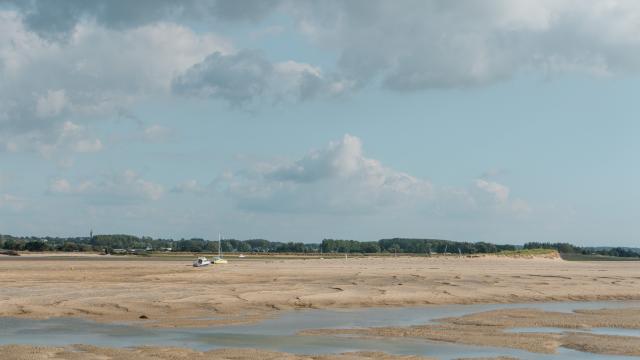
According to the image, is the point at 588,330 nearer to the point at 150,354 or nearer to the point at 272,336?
the point at 272,336

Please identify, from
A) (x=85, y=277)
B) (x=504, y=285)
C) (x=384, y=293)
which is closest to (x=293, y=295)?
(x=384, y=293)

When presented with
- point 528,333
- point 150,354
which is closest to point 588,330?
point 528,333

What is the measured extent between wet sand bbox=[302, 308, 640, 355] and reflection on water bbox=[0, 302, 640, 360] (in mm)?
844

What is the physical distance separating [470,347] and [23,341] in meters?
13.4

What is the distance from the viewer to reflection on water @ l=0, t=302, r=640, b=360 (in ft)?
70.7

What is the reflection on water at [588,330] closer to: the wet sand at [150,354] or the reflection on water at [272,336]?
the reflection on water at [272,336]

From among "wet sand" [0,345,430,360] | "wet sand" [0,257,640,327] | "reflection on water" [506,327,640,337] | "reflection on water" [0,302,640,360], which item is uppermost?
"wet sand" [0,257,640,327]

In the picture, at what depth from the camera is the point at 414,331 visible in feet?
83.6

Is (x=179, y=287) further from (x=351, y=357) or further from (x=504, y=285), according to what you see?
(x=351, y=357)

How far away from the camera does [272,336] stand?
957 inches

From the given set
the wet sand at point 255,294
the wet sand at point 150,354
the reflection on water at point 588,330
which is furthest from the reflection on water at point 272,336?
the wet sand at point 255,294

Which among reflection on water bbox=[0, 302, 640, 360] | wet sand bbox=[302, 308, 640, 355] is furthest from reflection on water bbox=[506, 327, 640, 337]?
wet sand bbox=[302, 308, 640, 355]

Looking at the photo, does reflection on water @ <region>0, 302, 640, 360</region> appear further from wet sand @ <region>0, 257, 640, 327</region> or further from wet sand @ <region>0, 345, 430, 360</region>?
wet sand @ <region>0, 257, 640, 327</region>

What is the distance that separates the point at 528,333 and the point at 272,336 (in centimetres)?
869
